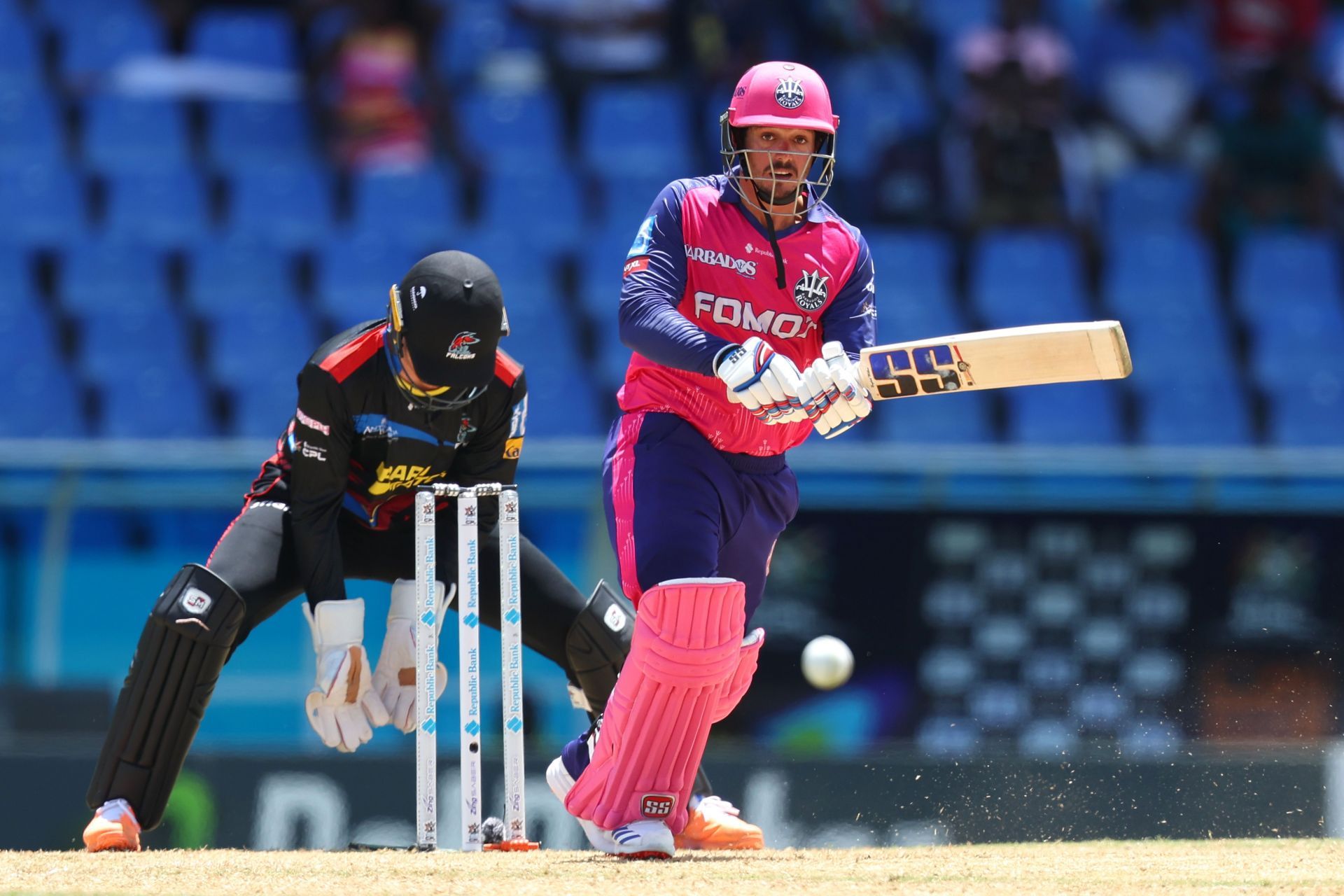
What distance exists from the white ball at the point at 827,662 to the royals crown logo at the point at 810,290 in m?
1.74

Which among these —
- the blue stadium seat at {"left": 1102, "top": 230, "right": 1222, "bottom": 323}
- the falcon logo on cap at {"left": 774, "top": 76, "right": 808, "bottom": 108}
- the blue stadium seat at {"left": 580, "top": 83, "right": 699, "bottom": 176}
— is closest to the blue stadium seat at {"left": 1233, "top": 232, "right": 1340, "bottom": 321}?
the blue stadium seat at {"left": 1102, "top": 230, "right": 1222, "bottom": 323}

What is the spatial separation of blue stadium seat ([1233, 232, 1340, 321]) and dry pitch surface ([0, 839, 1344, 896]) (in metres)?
5.38

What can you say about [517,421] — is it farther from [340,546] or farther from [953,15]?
[953,15]

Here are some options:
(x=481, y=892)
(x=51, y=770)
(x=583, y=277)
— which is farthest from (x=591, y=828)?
(x=583, y=277)

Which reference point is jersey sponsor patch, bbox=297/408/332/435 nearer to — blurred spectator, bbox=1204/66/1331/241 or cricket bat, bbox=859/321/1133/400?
cricket bat, bbox=859/321/1133/400

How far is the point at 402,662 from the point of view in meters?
5.26

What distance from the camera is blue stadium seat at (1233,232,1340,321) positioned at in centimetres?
1009

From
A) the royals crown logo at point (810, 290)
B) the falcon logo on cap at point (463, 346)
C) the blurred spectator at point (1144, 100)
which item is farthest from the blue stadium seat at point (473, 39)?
the royals crown logo at point (810, 290)

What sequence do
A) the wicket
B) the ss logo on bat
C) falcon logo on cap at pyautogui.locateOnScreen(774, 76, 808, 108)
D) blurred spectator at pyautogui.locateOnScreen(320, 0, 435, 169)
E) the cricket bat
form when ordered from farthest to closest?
blurred spectator at pyautogui.locateOnScreen(320, 0, 435, 169)
the wicket
falcon logo on cap at pyautogui.locateOnScreen(774, 76, 808, 108)
the ss logo on bat
the cricket bat

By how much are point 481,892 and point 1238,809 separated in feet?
9.58

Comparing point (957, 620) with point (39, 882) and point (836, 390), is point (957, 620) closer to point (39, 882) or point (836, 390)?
point (836, 390)

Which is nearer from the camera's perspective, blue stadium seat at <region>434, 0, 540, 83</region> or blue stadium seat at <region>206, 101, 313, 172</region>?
blue stadium seat at <region>206, 101, 313, 172</region>

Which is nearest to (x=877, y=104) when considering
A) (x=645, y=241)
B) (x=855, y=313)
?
(x=855, y=313)

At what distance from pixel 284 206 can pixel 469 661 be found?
5.79 meters
